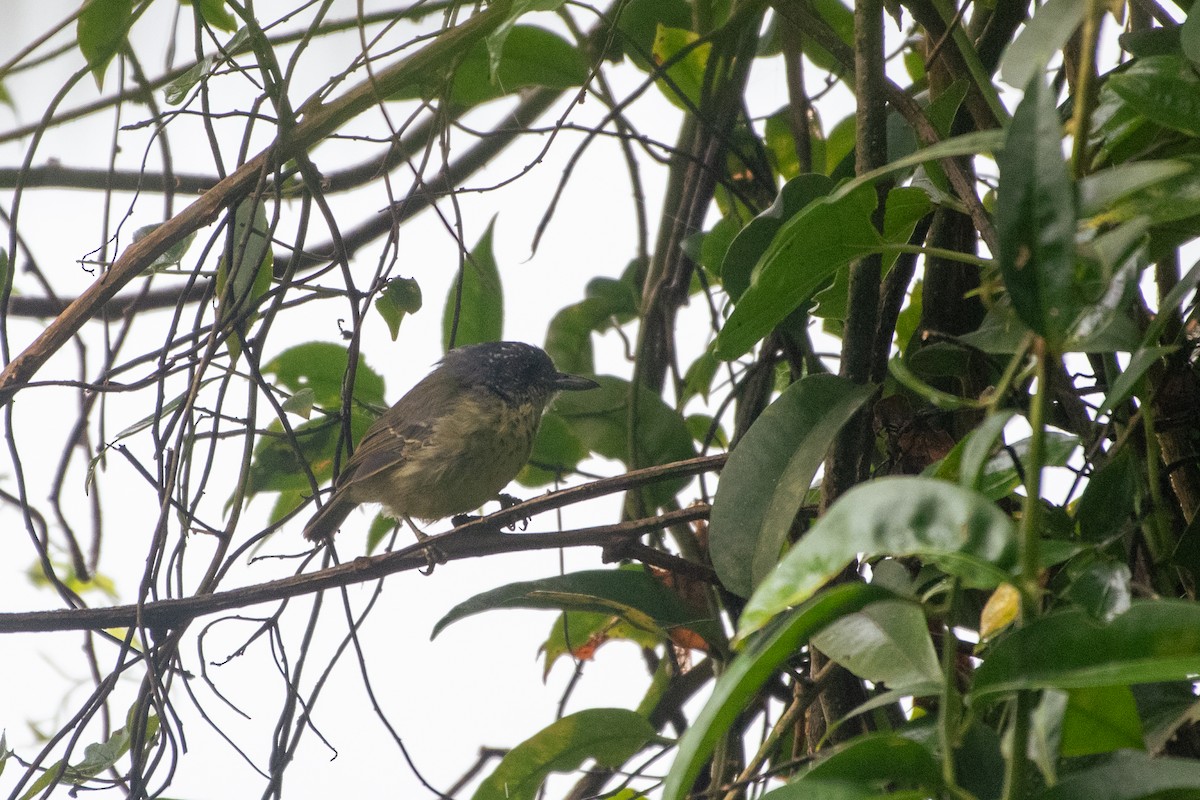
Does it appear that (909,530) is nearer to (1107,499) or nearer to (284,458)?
(1107,499)

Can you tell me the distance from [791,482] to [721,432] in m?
1.24

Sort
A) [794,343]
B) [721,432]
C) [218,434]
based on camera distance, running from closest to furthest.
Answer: [794,343] → [218,434] → [721,432]

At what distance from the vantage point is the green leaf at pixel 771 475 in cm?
172

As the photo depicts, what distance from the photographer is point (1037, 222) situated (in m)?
0.95

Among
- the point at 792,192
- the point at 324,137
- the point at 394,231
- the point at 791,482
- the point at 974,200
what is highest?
the point at 324,137

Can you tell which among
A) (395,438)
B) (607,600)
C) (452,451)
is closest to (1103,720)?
(607,600)

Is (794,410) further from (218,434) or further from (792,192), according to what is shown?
(218,434)

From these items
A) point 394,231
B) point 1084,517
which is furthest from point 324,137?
point 1084,517

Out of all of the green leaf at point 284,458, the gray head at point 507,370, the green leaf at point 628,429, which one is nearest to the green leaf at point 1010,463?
the green leaf at point 628,429

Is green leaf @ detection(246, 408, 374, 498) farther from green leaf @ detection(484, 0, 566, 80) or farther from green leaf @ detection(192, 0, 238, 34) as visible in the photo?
green leaf @ detection(484, 0, 566, 80)

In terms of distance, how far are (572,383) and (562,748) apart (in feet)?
4.80

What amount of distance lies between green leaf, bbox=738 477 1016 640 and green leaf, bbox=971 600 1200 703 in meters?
0.09

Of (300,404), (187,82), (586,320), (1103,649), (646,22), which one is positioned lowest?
(1103,649)

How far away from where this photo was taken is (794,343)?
2.29 m
